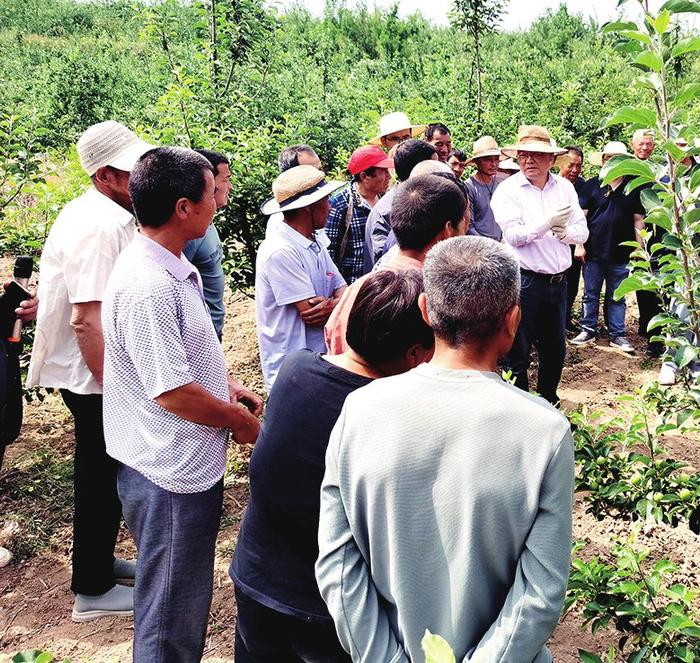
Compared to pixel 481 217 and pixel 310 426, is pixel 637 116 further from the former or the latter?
pixel 481 217

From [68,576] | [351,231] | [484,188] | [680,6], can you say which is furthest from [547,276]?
[68,576]

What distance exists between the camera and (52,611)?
11.0ft

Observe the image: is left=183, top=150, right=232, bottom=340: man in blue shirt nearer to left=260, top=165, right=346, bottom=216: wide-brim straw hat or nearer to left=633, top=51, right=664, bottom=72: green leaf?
left=260, top=165, right=346, bottom=216: wide-brim straw hat

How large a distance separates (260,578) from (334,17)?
33909 mm

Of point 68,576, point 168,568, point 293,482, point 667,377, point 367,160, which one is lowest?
point 68,576

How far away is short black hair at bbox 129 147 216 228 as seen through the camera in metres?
2.25

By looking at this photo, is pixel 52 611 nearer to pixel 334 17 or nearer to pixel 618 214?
pixel 618 214

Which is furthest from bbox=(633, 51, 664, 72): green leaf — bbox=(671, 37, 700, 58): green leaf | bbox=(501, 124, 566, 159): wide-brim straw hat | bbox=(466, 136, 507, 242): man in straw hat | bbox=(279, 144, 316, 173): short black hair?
bbox=(466, 136, 507, 242): man in straw hat

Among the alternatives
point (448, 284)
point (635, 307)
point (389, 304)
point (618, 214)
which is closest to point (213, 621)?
point (389, 304)

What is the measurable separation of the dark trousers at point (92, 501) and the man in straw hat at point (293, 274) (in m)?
0.81

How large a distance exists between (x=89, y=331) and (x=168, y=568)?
943 millimetres

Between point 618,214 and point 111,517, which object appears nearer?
point 111,517

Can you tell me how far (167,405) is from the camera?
2232 mm

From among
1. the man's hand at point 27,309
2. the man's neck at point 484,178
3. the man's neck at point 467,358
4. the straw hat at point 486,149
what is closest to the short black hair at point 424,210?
the man's neck at point 467,358
